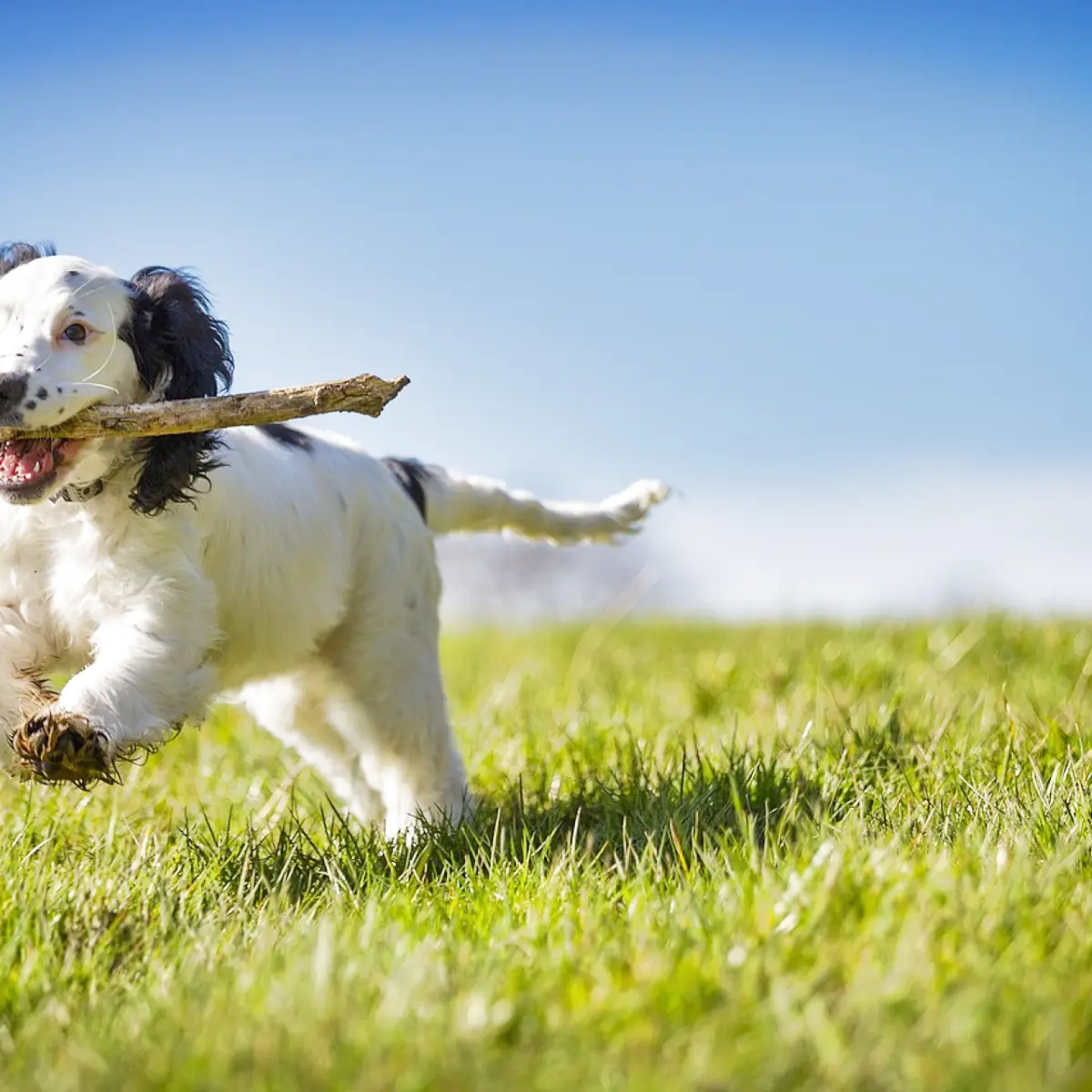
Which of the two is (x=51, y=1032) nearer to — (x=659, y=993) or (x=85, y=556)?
(x=659, y=993)

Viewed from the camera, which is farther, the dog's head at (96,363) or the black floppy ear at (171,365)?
the black floppy ear at (171,365)

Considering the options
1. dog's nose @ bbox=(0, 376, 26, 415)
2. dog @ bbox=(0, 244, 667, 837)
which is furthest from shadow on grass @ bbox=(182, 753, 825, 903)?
dog's nose @ bbox=(0, 376, 26, 415)

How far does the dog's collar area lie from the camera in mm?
3670

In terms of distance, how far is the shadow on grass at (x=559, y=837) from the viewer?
322 centimetres

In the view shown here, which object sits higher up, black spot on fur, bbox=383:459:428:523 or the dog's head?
the dog's head

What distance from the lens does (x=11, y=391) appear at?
3.33m

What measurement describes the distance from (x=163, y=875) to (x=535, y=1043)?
4.75ft

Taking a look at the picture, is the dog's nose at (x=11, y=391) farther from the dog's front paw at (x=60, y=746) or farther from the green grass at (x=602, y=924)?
the green grass at (x=602, y=924)

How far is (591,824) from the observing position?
381 cm

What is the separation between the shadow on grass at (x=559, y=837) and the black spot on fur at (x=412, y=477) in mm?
1273

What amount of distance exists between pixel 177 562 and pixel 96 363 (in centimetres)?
61

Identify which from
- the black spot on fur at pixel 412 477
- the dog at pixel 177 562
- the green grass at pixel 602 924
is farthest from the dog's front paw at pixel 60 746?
the black spot on fur at pixel 412 477

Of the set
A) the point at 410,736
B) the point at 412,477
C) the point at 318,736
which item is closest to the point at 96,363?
the point at 412,477

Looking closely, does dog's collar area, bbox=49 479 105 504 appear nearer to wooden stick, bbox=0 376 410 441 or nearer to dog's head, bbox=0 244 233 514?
dog's head, bbox=0 244 233 514
